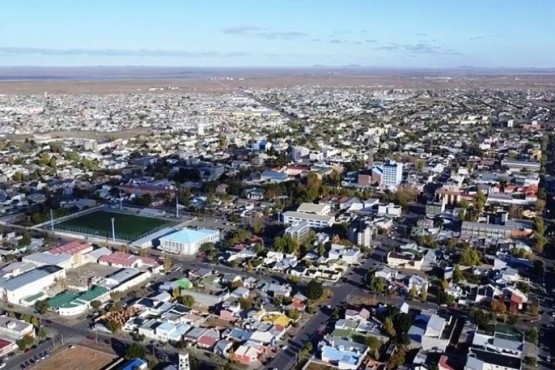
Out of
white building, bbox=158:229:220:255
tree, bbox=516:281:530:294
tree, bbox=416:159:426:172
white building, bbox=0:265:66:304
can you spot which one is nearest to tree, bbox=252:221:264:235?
white building, bbox=158:229:220:255

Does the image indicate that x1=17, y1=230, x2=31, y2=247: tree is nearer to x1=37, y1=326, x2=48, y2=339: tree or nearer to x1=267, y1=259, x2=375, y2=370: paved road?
x1=37, y1=326, x2=48, y2=339: tree

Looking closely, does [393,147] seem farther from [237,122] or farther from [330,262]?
[330,262]

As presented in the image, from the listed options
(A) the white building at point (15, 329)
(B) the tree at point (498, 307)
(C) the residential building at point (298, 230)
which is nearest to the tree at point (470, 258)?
(B) the tree at point (498, 307)

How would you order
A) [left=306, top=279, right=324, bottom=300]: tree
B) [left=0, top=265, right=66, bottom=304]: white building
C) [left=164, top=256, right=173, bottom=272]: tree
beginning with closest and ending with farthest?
1. [left=306, top=279, right=324, bottom=300]: tree
2. [left=0, top=265, right=66, bottom=304]: white building
3. [left=164, top=256, right=173, bottom=272]: tree

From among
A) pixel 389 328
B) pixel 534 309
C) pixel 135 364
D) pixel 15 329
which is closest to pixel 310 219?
pixel 389 328

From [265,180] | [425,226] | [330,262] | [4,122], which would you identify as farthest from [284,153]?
[4,122]

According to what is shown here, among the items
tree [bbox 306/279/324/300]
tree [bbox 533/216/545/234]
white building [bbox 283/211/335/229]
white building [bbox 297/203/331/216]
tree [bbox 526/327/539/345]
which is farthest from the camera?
white building [bbox 297/203/331/216]
